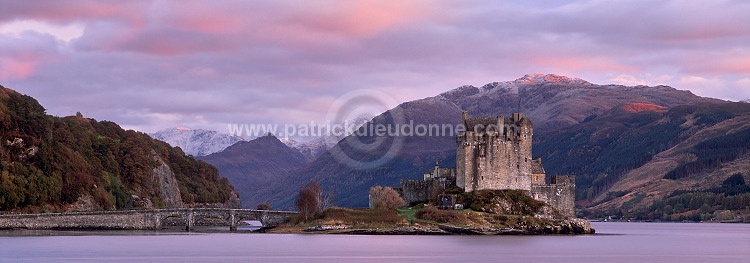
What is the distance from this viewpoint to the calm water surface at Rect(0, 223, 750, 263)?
307ft

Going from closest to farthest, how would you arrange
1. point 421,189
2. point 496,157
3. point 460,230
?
point 460,230 → point 496,157 → point 421,189

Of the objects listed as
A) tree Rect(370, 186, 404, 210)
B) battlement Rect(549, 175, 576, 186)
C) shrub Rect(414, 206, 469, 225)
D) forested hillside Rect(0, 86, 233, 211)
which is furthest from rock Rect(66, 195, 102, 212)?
battlement Rect(549, 175, 576, 186)

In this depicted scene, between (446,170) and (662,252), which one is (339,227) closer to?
(446,170)

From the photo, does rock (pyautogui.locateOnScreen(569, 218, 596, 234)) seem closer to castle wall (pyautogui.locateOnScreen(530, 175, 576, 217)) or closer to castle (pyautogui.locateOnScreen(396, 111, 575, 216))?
castle wall (pyautogui.locateOnScreen(530, 175, 576, 217))

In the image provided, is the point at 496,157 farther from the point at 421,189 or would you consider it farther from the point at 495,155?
the point at 421,189

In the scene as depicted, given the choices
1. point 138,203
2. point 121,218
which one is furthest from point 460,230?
point 138,203

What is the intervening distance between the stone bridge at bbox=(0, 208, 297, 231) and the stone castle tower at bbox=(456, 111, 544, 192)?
104 feet

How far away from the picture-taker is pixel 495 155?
13625cm

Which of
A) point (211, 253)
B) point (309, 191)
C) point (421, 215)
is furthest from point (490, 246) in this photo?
point (309, 191)

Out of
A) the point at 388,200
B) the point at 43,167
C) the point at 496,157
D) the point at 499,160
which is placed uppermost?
the point at 43,167

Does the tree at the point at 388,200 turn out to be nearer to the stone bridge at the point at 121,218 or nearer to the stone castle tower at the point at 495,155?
the stone castle tower at the point at 495,155

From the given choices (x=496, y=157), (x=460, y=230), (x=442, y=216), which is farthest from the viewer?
(x=496, y=157)

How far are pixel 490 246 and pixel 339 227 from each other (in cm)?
2980

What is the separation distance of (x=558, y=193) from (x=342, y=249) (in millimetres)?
46868
